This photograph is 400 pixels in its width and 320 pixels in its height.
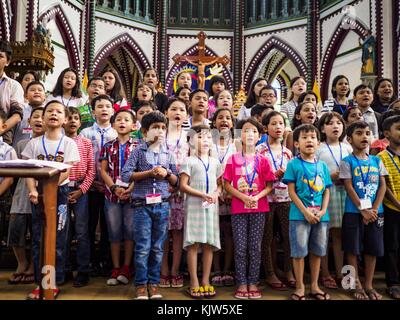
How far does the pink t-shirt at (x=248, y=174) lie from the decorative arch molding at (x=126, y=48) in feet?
38.1

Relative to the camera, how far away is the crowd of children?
10.1 feet

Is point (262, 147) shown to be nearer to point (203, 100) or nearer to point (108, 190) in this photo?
point (203, 100)

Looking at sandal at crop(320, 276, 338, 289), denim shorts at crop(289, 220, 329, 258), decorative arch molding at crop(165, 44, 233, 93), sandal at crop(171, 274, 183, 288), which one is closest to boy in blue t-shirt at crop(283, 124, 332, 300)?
denim shorts at crop(289, 220, 329, 258)

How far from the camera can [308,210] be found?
303cm

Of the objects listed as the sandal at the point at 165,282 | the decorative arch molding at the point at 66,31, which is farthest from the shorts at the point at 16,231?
the decorative arch molding at the point at 66,31

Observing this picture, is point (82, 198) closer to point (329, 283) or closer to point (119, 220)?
point (119, 220)

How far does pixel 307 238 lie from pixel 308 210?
20 cm

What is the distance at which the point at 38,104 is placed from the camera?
4.04 meters

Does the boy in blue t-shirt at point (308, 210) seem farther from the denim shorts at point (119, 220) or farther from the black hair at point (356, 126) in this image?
the denim shorts at point (119, 220)

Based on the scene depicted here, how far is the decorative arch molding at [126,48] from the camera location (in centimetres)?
1419

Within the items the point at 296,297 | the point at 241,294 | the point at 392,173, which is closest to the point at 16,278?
the point at 241,294

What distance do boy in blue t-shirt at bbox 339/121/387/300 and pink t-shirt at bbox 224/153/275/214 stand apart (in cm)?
56

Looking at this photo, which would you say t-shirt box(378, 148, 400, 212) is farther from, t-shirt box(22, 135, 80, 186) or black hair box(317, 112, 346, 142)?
t-shirt box(22, 135, 80, 186)
